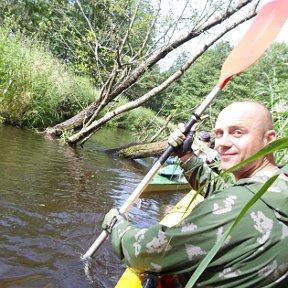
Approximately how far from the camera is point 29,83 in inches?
324

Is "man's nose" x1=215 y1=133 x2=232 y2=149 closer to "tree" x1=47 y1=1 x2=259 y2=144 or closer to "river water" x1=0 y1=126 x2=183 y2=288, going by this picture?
"river water" x1=0 y1=126 x2=183 y2=288

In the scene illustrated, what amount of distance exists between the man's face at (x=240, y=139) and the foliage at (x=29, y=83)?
7293 mm

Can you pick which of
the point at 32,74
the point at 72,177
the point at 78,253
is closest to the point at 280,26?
the point at 78,253

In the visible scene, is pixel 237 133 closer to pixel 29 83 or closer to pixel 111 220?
pixel 111 220

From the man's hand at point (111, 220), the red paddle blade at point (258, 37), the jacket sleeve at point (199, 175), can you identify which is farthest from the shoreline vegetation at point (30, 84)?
the man's hand at point (111, 220)

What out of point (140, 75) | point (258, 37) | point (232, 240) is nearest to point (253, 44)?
point (258, 37)

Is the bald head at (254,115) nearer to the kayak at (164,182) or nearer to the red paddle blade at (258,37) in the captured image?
the red paddle blade at (258,37)

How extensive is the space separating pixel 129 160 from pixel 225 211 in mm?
7274

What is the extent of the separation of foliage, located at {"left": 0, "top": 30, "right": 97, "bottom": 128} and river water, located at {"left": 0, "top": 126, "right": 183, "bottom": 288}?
139 centimetres

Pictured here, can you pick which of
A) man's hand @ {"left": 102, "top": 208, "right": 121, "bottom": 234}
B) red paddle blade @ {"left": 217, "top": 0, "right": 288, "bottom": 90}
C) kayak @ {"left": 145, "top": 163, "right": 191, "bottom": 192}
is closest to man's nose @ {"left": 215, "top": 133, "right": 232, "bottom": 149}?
red paddle blade @ {"left": 217, "top": 0, "right": 288, "bottom": 90}

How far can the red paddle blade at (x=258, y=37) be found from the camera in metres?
1.16

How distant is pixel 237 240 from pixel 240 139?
17.2 inches

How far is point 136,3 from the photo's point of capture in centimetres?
766

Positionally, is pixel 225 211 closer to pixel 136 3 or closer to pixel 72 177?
pixel 72 177
